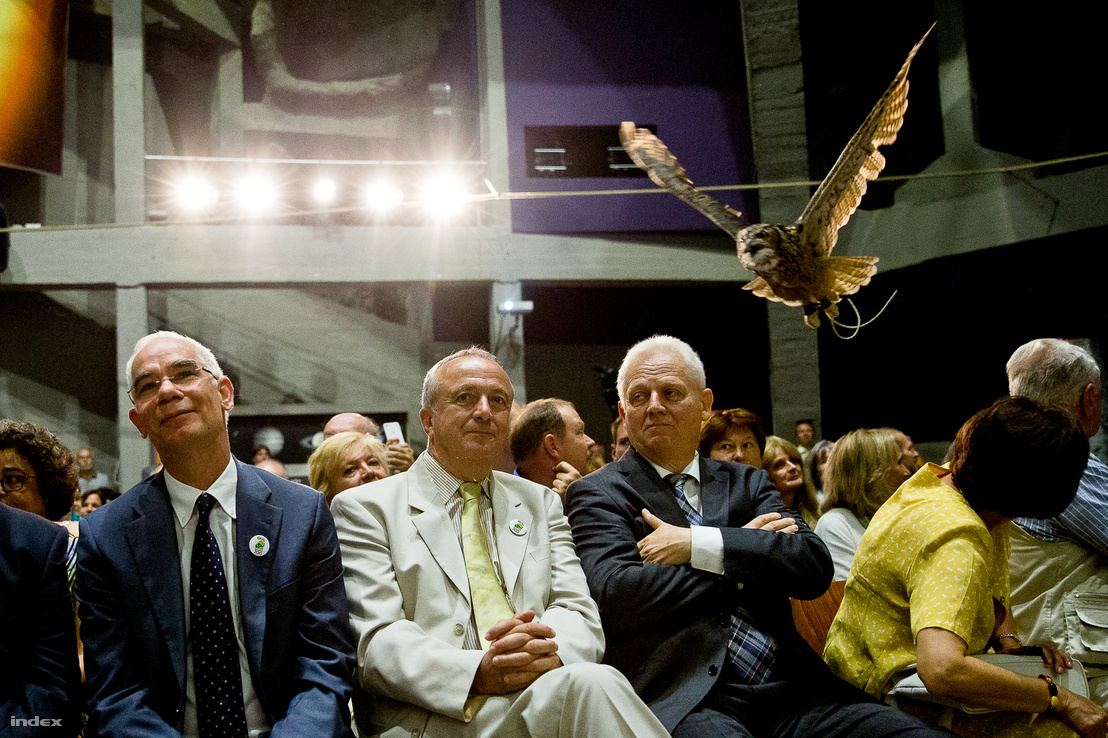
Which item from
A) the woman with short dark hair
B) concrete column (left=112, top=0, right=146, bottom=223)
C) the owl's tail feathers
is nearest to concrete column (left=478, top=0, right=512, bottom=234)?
concrete column (left=112, top=0, right=146, bottom=223)

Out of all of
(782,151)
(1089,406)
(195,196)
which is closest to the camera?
(1089,406)

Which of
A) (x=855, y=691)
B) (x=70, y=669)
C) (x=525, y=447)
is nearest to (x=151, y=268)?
(x=525, y=447)

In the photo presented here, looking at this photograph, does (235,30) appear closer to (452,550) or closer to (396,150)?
(396,150)

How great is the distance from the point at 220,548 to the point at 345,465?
1.51 metres

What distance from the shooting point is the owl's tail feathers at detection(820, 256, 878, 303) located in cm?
532

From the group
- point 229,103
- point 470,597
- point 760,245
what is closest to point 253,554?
point 470,597

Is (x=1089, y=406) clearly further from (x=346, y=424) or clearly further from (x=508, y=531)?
(x=346, y=424)

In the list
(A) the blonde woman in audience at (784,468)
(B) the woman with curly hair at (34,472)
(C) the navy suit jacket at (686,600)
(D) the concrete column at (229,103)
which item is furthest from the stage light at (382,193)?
(C) the navy suit jacket at (686,600)

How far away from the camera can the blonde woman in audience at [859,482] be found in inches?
131

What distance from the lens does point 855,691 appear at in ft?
7.06

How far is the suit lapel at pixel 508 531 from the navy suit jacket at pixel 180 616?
1.31 feet

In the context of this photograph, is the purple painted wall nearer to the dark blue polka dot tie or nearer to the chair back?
the chair back

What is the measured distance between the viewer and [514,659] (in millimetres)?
1919

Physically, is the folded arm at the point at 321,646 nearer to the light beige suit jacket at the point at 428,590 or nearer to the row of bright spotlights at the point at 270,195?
the light beige suit jacket at the point at 428,590
